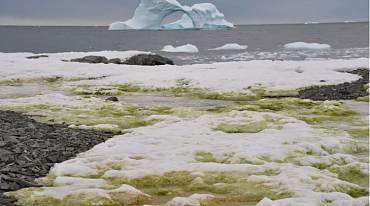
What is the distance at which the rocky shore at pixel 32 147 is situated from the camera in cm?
966

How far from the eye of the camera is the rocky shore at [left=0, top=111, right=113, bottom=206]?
31.7 ft

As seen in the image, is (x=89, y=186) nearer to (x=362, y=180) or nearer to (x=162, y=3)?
(x=362, y=180)

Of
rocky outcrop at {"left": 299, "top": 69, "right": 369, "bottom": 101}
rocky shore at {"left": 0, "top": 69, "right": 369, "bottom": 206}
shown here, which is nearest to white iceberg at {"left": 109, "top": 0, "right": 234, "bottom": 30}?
rocky outcrop at {"left": 299, "top": 69, "right": 369, "bottom": 101}

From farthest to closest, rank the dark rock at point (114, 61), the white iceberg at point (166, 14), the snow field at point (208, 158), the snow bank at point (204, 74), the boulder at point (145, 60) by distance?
1. the white iceberg at point (166, 14)
2. the boulder at point (145, 60)
3. the dark rock at point (114, 61)
4. the snow bank at point (204, 74)
5. the snow field at point (208, 158)

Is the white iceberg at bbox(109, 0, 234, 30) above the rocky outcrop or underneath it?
above

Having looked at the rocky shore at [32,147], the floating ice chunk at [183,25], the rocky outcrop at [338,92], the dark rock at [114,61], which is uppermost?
Answer: the floating ice chunk at [183,25]

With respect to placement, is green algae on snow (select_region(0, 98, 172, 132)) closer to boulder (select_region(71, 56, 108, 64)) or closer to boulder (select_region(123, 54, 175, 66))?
boulder (select_region(71, 56, 108, 64))

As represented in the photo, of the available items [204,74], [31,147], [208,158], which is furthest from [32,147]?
[204,74]

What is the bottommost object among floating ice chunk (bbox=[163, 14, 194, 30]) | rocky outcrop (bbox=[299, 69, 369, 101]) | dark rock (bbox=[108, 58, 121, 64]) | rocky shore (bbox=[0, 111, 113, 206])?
rocky shore (bbox=[0, 111, 113, 206])

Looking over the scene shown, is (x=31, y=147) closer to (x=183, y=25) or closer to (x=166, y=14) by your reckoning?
(x=166, y=14)

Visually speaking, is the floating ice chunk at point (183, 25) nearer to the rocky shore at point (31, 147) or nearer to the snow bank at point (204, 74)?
the snow bank at point (204, 74)

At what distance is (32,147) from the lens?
12.2 meters

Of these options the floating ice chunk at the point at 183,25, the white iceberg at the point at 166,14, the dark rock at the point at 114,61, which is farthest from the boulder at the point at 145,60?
the floating ice chunk at the point at 183,25

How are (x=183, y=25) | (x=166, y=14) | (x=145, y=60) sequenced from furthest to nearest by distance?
(x=183, y=25) → (x=166, y=14) → (x=145, y=60)
